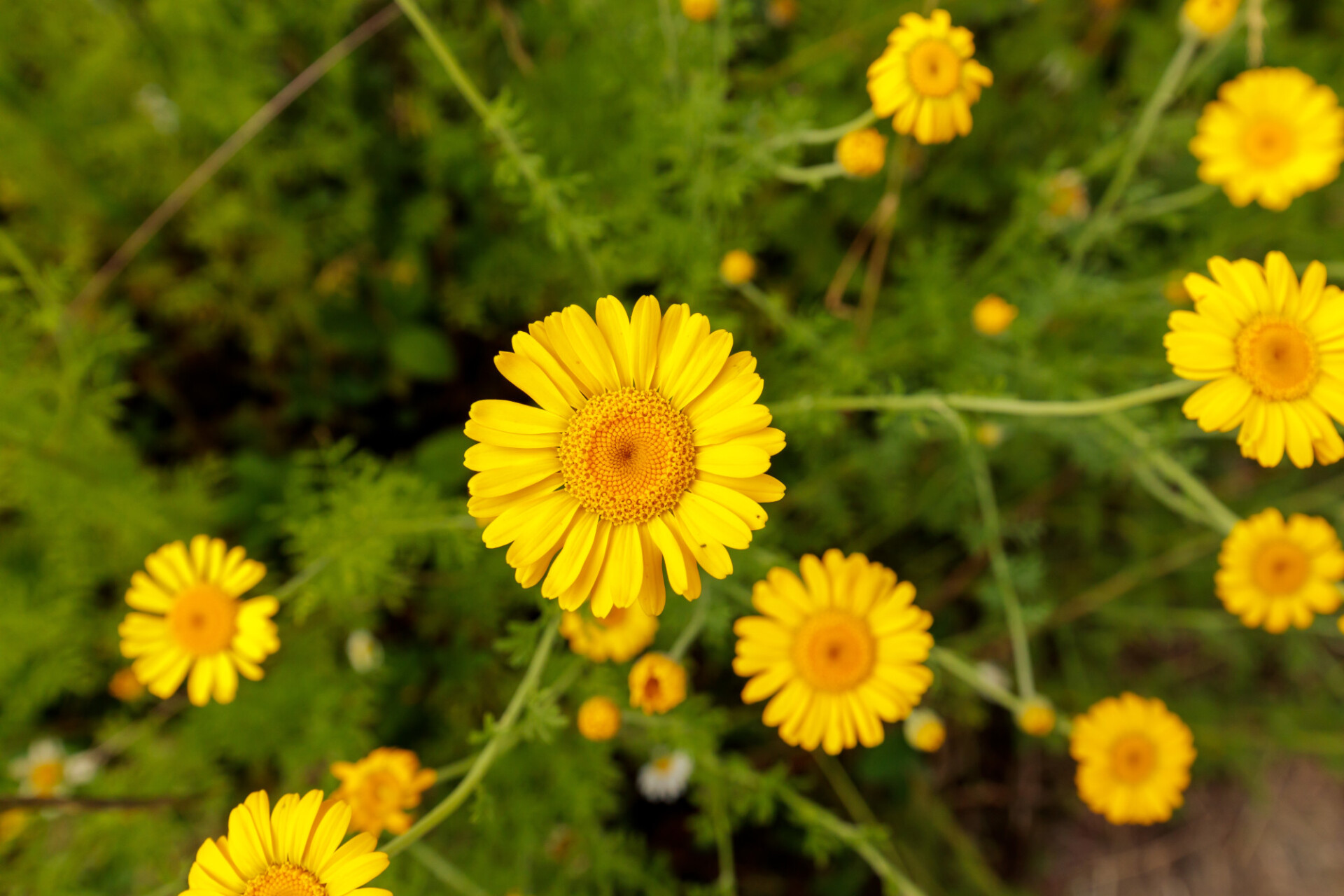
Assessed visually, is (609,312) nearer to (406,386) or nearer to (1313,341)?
(1313,341)

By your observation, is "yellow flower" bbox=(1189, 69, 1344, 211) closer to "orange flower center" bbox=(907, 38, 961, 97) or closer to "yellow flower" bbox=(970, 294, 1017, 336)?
"yellow flower" bbox=(970, 294, 1017, 336)

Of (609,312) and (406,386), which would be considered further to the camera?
(406,386)

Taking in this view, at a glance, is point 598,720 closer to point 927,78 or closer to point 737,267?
point 737,267

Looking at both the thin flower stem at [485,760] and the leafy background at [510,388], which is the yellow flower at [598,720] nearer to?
the thin flower stem at [485,760]

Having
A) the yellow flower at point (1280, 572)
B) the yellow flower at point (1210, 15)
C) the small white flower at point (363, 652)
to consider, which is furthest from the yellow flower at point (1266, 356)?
the small white flower at point (363, 652)

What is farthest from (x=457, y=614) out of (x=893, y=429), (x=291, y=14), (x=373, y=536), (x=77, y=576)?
(x=291, y=14)
